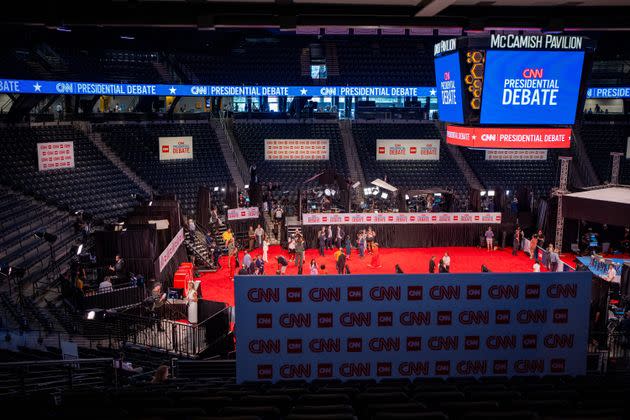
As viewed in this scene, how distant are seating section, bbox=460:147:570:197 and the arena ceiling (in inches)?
1237

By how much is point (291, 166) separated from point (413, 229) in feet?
36.2

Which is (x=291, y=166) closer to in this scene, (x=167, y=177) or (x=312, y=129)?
(x=312, y=129)

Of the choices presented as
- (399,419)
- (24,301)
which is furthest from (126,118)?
(399,419)

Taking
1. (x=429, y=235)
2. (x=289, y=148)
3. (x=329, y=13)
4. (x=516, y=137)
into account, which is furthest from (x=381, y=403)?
(x=289, y=148)

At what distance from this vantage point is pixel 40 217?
2189 centimetres

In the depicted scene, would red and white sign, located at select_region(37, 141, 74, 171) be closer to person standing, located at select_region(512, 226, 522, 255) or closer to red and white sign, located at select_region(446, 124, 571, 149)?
red and white sign, located at select_region(446, 124, 571, 149)

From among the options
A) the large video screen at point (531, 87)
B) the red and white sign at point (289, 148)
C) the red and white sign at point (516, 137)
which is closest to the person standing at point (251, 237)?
the red and white sign at point (289, 148)

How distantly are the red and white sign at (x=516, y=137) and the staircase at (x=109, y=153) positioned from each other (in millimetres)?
23190

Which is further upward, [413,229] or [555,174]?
[555,174]

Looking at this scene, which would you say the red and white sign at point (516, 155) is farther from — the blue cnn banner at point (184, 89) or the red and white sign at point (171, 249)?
the red and white sign at point (171, 249)

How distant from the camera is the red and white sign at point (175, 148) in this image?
33.6 meters

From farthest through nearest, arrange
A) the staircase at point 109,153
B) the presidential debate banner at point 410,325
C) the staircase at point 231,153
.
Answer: the staircase at point 231,153 → the staircase at point 109,153 → the presidential debate banner at point 410,325

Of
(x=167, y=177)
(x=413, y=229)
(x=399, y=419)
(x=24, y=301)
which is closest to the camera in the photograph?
(x=399, y=419)

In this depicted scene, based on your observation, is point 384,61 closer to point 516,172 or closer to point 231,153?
point 516,172
